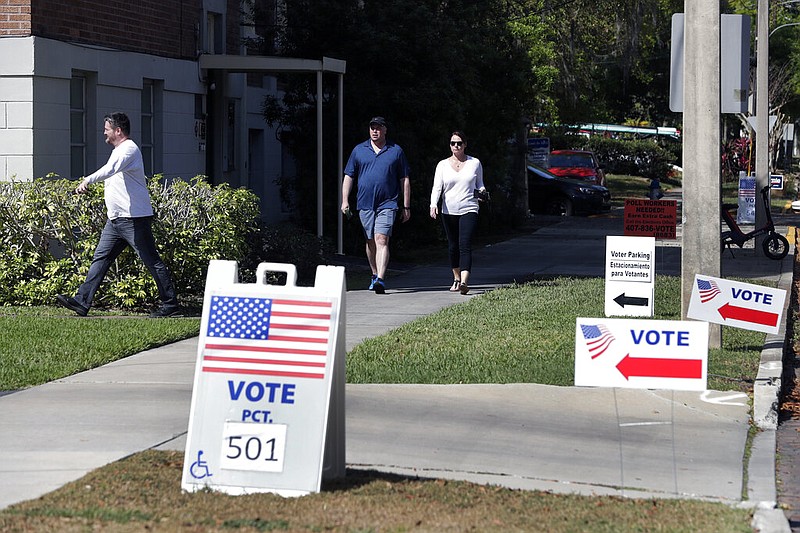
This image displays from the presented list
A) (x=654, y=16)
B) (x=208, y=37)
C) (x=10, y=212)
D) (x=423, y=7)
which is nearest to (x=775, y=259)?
(x=423, y=7)

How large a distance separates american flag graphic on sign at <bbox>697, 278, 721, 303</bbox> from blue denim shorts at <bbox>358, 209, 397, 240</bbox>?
5.07 meters

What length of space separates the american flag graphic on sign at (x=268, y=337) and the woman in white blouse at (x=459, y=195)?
318 inches

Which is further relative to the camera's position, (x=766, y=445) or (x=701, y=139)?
(x=701, y=139)

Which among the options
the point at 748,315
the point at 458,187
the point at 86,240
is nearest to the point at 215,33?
the point at 458,187

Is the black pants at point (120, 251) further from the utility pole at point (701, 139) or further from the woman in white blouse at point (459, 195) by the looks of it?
the utility pole at point (701, 139)

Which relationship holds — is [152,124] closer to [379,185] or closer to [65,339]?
[379,185]

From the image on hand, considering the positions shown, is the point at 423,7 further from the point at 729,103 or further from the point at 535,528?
the point at 535,528

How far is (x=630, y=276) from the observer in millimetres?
11789

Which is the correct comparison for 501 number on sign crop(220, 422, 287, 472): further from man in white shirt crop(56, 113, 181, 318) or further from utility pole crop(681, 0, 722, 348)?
man in white shirt crop(56, 113, 181, 318)

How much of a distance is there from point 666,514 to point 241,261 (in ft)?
27.6

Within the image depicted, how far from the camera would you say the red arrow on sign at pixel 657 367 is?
681 cm

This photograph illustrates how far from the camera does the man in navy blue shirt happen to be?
44.7 ft

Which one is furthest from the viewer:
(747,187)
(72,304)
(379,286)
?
(747,187)

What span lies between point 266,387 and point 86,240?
706cm
